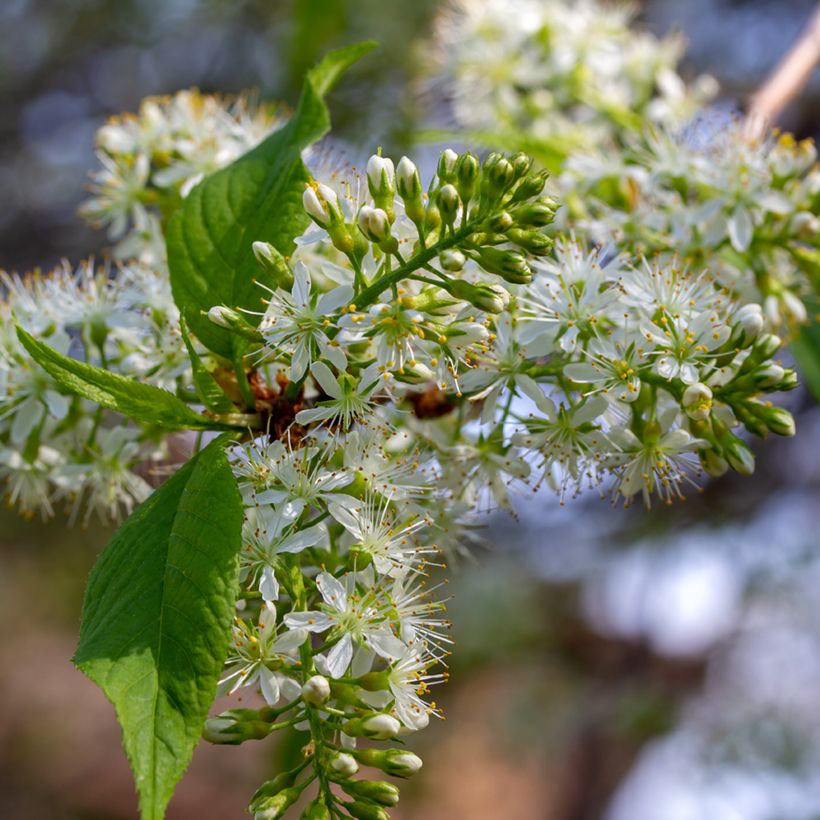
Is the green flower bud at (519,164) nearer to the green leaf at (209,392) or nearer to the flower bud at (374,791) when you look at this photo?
the green leaf at (209,392)

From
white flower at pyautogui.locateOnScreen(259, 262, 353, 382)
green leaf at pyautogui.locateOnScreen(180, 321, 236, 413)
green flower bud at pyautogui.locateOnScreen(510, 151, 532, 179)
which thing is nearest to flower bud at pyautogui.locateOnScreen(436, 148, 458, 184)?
green flower bud at pyautogui.locateOnScreen(510, 151, 532, 179)

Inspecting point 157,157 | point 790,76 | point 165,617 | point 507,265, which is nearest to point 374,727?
point 165,617

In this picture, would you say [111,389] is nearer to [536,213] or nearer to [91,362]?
[91,362]

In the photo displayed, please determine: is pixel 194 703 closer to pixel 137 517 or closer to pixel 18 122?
pixel 137 517

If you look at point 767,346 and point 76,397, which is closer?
point 767,346

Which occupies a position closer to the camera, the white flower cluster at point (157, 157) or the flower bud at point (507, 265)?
the flower bud at point (507, 265)

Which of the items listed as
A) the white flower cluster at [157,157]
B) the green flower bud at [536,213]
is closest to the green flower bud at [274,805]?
the green flower bud at [536,213]
